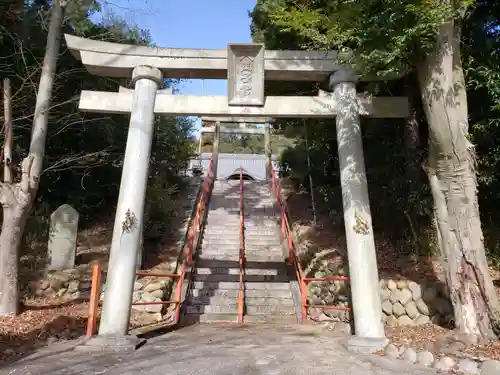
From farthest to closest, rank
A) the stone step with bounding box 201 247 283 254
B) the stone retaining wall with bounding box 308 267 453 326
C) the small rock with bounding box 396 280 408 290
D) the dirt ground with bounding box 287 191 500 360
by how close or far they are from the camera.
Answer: the stone step with bounding box 201 247 283 254, the small rock with bounding box 396 280 408 290, the stone retaining wall with bounding box 308 267 453 326, the dirt ground with bounding box 287 191 500 360

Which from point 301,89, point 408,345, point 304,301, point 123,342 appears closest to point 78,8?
point 301,89

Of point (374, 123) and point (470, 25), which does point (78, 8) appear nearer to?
point (374, 123)

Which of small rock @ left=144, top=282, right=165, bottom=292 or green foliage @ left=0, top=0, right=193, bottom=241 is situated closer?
small rock @ left=144, top=282, right=165, bottom=292

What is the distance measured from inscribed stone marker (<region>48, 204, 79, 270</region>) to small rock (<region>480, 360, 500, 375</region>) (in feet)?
25.8

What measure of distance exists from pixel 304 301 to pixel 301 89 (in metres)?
4.71

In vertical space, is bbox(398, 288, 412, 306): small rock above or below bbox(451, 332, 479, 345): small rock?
above

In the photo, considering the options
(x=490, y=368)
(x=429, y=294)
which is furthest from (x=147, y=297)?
(x=490, y=368)

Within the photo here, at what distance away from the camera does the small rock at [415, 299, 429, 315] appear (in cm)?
652

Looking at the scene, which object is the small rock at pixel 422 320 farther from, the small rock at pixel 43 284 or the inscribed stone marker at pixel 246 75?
the small rock at pixel 43 284

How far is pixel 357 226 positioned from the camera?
617cm

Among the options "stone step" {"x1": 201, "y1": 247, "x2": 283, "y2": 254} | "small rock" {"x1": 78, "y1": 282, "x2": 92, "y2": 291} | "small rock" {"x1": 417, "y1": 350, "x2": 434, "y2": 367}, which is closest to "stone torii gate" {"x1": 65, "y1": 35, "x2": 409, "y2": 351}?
"small rock" {"x1": 417, "y1": 350, "x2": 434, "y2": 367}

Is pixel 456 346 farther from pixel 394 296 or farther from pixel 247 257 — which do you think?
pixel 247 257

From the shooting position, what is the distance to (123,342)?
545 centimetres

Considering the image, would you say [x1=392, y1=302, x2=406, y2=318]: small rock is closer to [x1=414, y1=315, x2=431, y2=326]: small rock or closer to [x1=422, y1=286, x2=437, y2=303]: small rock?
[x1=414, y1=315, x2=431, y2=326]: small rock
